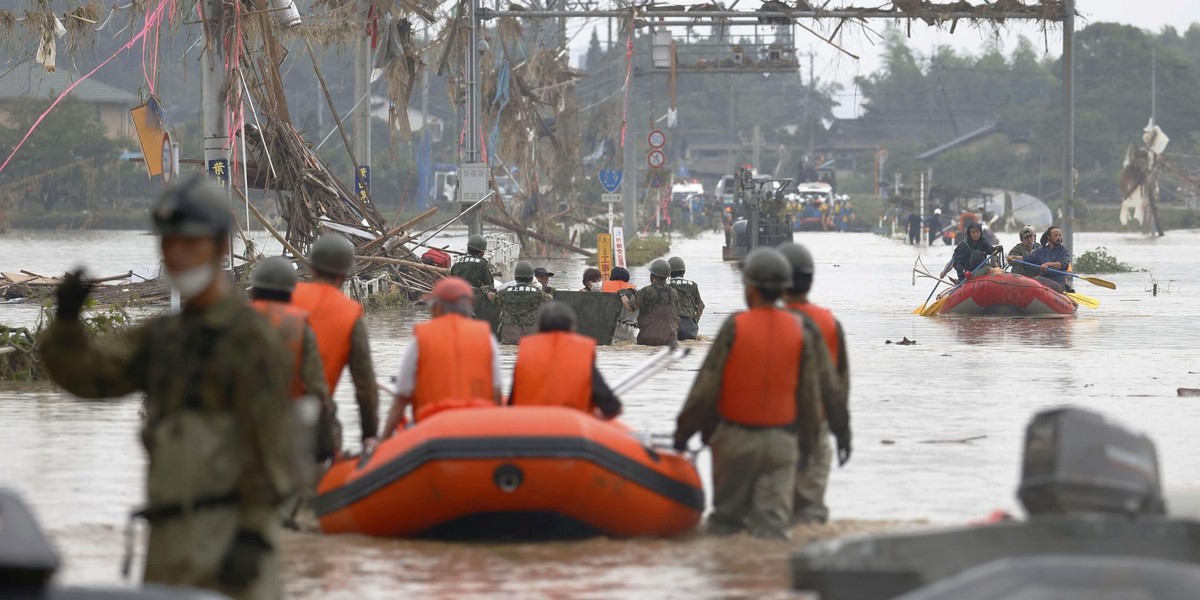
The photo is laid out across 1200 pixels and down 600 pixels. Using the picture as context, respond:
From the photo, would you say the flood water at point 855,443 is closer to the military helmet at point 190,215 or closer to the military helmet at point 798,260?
the military helmet at point 798,260

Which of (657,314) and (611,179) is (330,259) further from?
(611,179)

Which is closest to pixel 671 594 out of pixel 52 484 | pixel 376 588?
pixel 376 588

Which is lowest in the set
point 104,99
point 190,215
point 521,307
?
point 521,307

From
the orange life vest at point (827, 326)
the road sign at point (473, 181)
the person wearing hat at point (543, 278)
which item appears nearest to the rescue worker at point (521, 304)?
the person wearing hat at point (543, 278)

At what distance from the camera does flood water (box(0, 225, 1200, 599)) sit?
8.92m

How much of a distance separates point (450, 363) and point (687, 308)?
41.4 ft

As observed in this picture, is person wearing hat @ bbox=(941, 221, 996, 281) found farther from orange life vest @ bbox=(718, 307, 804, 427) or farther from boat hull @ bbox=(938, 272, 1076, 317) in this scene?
orange life vest @ bbox=(718, 307, 804, 427)

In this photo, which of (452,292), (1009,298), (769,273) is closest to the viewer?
(769,273)

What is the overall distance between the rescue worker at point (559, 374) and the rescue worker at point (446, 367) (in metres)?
0.16

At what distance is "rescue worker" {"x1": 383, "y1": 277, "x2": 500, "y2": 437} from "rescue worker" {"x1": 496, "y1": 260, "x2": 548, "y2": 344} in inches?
414

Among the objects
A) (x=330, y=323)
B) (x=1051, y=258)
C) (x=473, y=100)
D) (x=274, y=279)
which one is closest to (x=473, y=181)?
(x=473, y=100)

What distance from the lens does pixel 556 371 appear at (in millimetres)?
9992

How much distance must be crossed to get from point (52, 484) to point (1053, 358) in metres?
12.9

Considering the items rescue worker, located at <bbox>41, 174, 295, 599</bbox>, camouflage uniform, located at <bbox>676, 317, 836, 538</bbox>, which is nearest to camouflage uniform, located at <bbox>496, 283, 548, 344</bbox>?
camouflage uniform, located at <bbox>676, 317, 836, 538</bbox>
